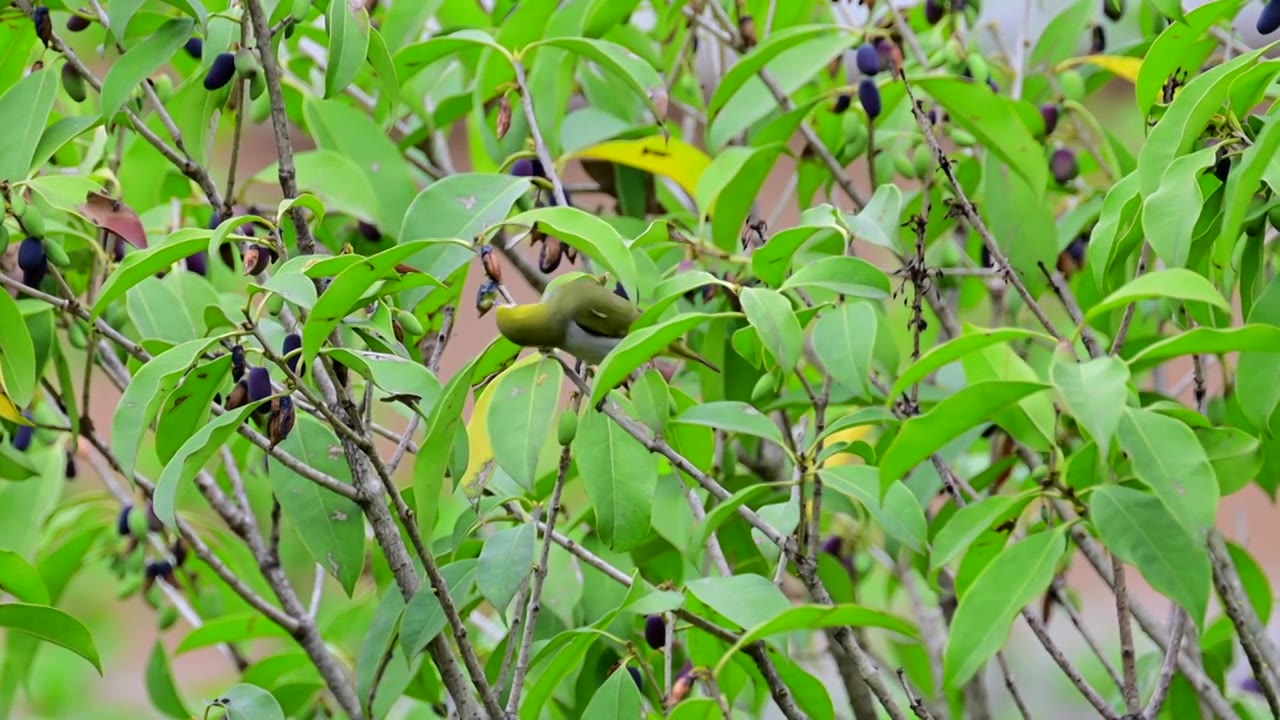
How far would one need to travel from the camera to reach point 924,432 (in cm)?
99

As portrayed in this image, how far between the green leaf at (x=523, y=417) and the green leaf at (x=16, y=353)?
49 cm

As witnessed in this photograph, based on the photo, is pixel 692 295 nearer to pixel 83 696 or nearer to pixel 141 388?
pixel 141 388

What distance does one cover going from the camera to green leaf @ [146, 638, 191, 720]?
2018mm

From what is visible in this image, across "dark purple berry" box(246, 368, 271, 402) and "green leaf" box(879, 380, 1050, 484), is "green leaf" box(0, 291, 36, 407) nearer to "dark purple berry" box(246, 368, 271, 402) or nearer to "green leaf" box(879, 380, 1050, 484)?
"dark purple berry" box(246, 368, 271, 402)

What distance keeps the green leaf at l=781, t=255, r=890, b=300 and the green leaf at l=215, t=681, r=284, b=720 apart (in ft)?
1.98

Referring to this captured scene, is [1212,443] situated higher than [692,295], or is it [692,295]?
[692,295]

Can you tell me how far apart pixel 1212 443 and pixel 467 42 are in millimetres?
972

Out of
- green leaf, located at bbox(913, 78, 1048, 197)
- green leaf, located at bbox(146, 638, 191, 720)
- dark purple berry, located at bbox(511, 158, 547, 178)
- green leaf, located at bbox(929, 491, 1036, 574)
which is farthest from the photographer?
green leaf, located at bbox(146, 638, 191, 720)

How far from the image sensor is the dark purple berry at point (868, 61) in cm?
173

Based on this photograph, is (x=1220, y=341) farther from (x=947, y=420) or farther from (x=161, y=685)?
(x=161, y=685)

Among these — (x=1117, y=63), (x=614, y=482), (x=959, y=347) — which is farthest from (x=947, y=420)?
(x=1117, y=63)

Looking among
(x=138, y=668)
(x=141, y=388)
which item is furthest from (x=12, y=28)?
(x=138, y=668)

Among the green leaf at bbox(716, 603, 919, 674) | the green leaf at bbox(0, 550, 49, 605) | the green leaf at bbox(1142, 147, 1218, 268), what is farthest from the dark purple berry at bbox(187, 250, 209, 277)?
the green leaf at bbox(1142, 147, 1218, 268)

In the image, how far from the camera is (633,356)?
109 cm
